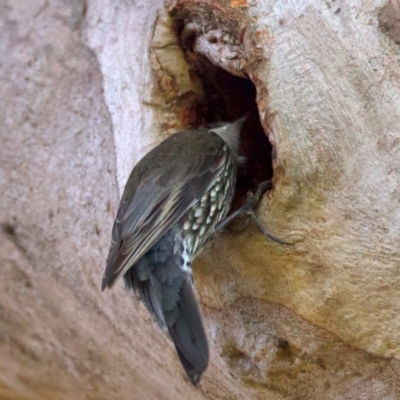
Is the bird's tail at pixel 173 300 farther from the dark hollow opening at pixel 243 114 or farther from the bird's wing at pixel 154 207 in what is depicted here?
the dark hollow opening at pixel 243 114

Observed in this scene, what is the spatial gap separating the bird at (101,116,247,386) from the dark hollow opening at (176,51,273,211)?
8.4 inches

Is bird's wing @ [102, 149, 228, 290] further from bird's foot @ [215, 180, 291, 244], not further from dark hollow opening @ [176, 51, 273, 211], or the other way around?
dark hollow opening @ [176, 51, 273, 211]

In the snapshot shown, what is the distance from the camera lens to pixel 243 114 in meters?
2.12

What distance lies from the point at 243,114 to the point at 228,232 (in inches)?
22.6

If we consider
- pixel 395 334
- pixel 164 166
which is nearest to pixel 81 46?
pixel 164 166

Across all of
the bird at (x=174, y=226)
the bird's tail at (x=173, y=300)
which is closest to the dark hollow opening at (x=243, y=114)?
the bird at (x=174, y=226)

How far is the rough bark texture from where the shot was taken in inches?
55.1

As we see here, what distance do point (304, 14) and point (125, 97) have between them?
0.67 meters

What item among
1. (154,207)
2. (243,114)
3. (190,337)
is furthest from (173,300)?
(243,114)

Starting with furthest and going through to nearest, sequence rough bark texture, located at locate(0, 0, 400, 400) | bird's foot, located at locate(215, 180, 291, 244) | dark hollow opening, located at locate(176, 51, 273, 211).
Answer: dark hollow opening, located at locate(176, 51, 273, 211) < bird's foot, located at locate(215, 180, 291, 244) < rough bark texture, located at locate(0, 0, 400, 400)

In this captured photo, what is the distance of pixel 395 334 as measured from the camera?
1452 millimetres

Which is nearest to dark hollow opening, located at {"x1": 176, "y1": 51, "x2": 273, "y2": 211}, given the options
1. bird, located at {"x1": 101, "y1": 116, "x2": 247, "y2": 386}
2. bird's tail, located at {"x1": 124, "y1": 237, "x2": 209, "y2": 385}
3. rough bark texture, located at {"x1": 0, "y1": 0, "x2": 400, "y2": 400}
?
rough bark texture, located at {"x1": 0, "y1": 0, "x2": 400, "y2": 400}

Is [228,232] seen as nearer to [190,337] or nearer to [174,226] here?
[174,226]

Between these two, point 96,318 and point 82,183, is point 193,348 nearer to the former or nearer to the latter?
point 96,318
